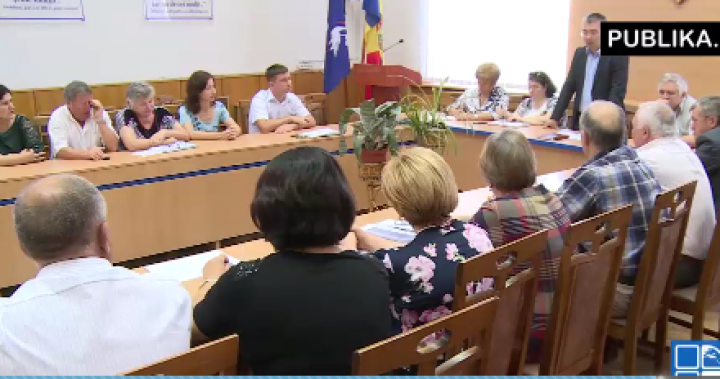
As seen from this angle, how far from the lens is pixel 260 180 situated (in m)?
1.57

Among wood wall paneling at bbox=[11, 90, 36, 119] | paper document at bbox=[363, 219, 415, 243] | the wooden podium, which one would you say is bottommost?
paper document at bbox=[363, 219, 415, 243]

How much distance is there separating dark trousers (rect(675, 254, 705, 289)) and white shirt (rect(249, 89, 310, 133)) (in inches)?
125

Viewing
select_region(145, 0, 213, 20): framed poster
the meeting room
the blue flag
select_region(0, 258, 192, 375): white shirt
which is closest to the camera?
select_region(0, 258, 192, 375): white shirt

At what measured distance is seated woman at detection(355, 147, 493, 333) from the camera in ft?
5.72

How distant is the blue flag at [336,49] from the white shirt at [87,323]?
5363 mm

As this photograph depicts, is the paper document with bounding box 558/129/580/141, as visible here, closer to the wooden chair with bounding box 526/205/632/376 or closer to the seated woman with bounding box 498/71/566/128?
the seated woman with bounding box 498/71/566/128

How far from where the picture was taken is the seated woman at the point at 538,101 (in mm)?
5277

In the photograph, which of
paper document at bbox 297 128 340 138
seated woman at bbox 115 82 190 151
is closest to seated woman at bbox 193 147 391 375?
seated woman at bbox 115 82 190 151

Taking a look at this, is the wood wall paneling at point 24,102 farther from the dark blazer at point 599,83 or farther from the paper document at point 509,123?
the dark blazer at point 599,83

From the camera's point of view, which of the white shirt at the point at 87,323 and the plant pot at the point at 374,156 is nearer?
the white shirt at the point at 87,323

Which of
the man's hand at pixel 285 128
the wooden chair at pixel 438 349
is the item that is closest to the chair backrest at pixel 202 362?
the wooden chair at pixel 438 349

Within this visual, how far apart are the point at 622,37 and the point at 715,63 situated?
0.73 metres

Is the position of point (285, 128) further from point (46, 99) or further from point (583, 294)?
point (583, 294)

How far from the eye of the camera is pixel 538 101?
5395mm
